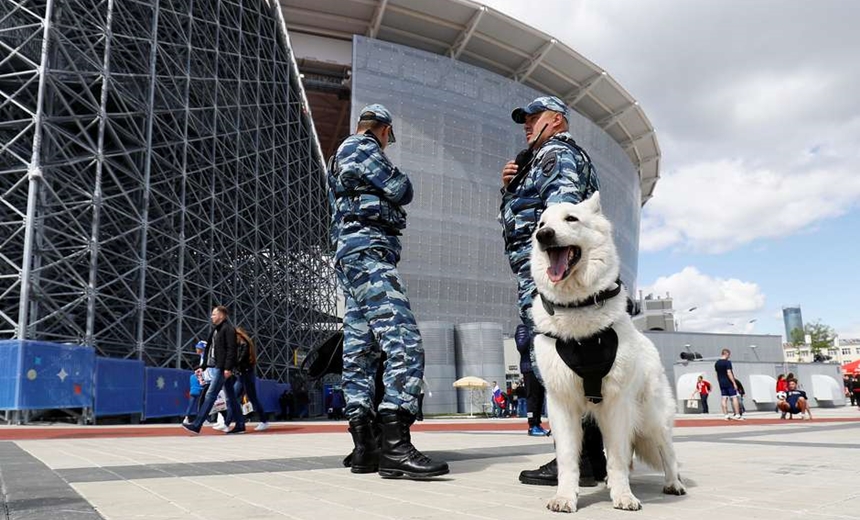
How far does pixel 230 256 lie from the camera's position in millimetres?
22984

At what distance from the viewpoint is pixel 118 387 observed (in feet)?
46.2

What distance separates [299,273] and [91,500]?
87.9 ft

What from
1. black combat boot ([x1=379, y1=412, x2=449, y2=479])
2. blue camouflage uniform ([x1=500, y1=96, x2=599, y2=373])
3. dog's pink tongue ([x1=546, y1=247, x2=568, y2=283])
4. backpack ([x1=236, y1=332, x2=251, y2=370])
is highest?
blue camouflage uniform ([x1=500, y1=96, x2=599, y2=373])

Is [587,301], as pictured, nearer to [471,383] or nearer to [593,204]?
[593,204]

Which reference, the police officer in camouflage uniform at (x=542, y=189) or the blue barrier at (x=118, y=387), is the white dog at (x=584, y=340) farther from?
the blue barrier at (x=118, y=387)

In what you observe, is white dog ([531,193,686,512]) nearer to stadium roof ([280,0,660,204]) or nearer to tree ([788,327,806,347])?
stadium roof ([280,0,660,204])

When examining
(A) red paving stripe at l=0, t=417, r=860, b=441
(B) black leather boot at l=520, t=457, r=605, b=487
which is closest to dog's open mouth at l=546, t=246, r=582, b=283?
(B) black leather boot at l=520, t=457, r=605, b=487

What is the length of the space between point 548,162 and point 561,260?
938mm

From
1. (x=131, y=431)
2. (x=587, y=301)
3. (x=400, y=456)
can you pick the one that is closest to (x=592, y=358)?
(x=587, y=301)

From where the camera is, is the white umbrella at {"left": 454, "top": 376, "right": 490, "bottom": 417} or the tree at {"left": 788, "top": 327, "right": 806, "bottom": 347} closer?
the white umbrella at {"left": 454, "top": 376, "right": 490, "bottom": 417}

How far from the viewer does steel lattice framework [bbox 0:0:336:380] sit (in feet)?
48.9

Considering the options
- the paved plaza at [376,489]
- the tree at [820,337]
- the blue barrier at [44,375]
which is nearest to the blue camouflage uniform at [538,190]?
the paved plaza at [376,489]

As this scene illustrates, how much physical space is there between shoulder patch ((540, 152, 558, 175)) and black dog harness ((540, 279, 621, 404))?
3.14 feet

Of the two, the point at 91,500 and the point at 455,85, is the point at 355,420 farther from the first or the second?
the point at 455,85
